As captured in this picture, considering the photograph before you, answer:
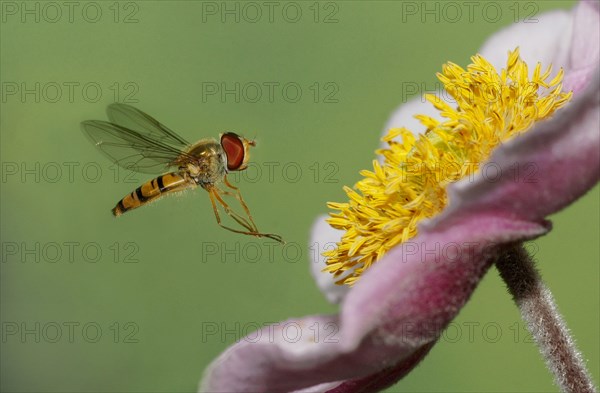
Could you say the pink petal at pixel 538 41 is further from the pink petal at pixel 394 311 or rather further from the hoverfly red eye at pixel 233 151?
the pink petal at pixel 394 311

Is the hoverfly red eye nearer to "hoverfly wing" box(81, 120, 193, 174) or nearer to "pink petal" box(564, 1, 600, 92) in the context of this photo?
"hoverfly wing" box(81, 120, 193, 174)

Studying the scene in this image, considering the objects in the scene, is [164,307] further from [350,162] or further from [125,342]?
[350,162]

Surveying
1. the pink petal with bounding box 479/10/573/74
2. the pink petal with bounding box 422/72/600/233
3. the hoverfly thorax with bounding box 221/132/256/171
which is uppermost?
the pink petal with bounding box 479/10/573/74

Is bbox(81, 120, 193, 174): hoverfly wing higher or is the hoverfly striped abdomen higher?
bbox(81, 120, 193, 174): hoverfly wing

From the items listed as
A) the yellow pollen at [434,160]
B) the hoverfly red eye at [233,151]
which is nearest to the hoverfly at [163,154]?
the hoverfly red eye at [233,151]

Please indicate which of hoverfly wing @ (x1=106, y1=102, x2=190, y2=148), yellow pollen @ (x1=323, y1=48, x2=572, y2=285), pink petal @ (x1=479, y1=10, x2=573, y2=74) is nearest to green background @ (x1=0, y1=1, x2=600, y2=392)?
pink petal @ (x1=479, y1=10, x2=573, y2=74)

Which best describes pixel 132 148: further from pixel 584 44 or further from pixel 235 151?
pixel 584 44

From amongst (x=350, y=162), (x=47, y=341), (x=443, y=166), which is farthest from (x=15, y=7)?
(x=443, y=166)
